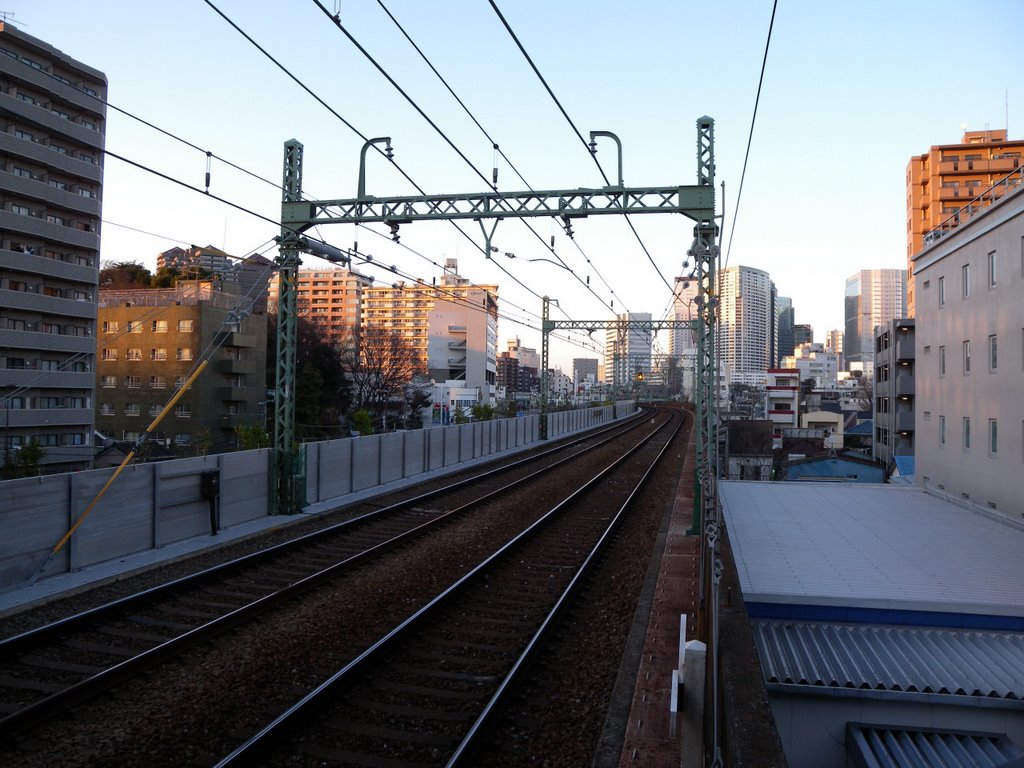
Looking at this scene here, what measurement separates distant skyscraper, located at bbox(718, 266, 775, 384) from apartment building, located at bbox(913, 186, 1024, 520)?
150 feet

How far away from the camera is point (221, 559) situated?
32.5 ft

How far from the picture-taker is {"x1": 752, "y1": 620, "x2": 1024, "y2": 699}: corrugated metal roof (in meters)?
6.88

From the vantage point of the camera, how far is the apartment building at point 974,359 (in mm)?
13594

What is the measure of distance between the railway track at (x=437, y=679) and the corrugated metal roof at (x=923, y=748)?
3165 mm

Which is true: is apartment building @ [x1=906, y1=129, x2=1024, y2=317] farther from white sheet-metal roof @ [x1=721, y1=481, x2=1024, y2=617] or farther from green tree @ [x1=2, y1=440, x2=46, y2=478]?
green tree @ [x1=2, y1=440, x2=46, y2=478]

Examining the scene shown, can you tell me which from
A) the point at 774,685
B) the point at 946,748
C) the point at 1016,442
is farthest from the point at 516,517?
the point at 1016,442

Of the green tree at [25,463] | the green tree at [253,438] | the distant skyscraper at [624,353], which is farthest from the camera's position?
the distant skyscraper at [624,353]

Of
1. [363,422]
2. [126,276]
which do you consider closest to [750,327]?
[126,276]

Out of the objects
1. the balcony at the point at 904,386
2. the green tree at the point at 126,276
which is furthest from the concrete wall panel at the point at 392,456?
the green tree at the point at 126,276

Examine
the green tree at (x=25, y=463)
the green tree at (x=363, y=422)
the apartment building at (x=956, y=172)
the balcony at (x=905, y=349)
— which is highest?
the apartment building at (x=956, y=172)

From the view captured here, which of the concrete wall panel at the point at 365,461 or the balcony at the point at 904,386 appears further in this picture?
the balcony at the point at 904,386

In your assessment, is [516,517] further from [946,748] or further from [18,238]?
[18,238]

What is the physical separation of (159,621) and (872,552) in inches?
394

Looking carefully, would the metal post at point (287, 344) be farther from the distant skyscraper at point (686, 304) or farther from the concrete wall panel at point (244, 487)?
the distant skyscraper at point (686, 304)
